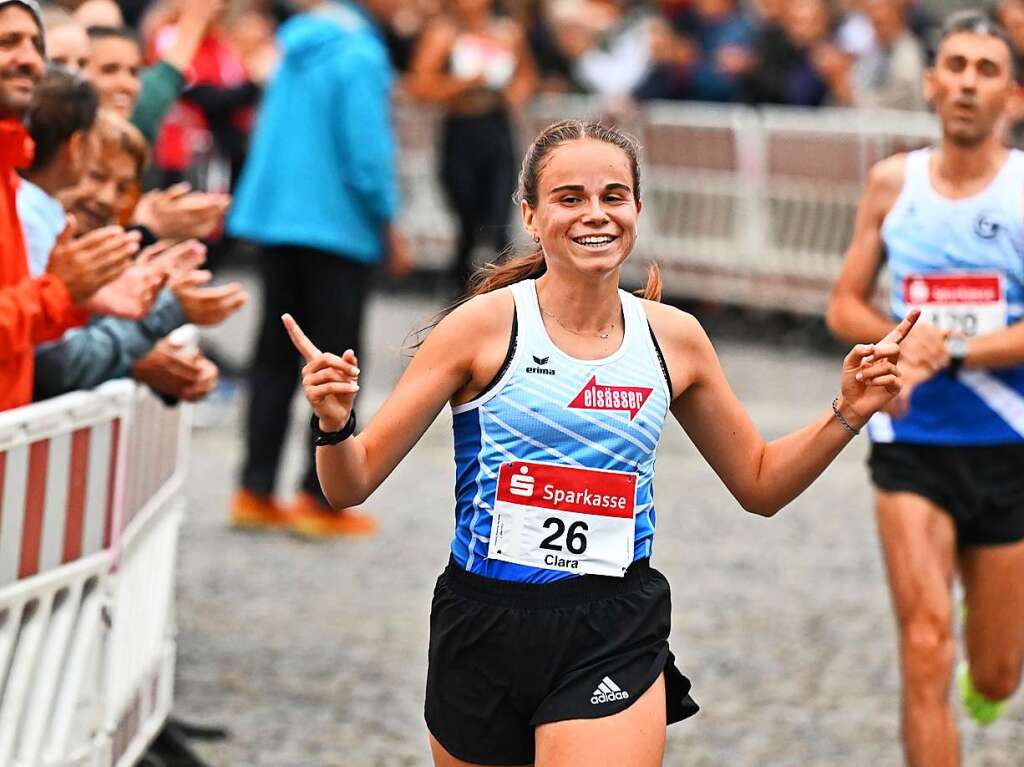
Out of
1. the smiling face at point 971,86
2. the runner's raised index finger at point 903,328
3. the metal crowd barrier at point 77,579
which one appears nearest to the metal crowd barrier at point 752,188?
the smiling face at point 971,86

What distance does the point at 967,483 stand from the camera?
579cm

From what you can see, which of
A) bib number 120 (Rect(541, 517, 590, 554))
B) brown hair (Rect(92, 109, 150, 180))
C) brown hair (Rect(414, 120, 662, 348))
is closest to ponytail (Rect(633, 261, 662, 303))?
brown hair (Rect(414, 120, 662, 348))

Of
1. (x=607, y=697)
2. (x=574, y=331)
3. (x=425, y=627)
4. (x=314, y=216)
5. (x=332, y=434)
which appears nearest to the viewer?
(x=332, y=434)

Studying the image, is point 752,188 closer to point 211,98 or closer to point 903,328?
point 211,98

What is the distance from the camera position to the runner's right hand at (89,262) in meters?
4.95

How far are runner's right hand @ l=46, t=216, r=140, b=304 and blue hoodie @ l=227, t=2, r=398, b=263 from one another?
184 inches

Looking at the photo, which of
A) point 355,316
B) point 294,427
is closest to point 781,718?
point 355,316

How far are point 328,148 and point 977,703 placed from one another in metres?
4.83

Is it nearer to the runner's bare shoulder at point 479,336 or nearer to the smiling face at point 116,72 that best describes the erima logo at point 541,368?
the runner's bare shoulder at point 479,336

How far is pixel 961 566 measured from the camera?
5.97 metres

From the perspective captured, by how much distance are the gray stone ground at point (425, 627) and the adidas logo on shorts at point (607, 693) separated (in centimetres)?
161

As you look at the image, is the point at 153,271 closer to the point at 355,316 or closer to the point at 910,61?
the point at 355,316

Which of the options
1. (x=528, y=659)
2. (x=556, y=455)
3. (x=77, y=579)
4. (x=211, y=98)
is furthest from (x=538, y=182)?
(x=211, y=98)

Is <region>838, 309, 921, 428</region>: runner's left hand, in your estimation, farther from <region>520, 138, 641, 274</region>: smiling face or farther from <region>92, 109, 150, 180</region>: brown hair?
<region>92, 109, 150, 180</region>: brown hair
